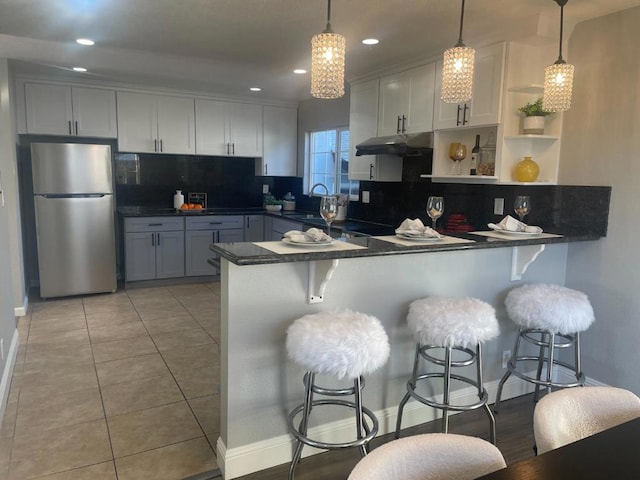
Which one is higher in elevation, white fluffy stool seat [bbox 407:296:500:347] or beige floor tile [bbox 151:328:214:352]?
white fluffy stool seat [bbox 407:296:500:347]

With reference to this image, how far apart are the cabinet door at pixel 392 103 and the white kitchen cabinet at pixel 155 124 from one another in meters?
2.58

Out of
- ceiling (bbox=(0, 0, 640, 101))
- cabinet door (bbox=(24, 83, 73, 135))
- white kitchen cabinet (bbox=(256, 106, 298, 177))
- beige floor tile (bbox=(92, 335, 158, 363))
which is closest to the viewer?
ceiling (bbox=(0, 0, 640, 101))

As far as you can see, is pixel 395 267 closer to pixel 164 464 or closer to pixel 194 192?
pixel 164 464

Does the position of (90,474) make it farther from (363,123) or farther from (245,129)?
(245,129)

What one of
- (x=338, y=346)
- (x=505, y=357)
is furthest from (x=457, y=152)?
(x=338, y=346)

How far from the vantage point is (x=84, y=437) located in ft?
8.13

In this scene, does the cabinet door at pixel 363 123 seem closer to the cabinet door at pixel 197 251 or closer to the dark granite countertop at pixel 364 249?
the dark granite countertop at pixel 364 249

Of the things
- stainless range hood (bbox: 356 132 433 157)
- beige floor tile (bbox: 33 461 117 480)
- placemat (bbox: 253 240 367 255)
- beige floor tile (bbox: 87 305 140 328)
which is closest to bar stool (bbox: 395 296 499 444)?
placemat (bbox: 253 240 367 255)

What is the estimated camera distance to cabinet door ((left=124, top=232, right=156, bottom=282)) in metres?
5.35

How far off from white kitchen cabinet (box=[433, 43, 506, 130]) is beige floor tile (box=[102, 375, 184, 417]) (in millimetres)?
2639

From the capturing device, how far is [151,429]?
8.43 ft

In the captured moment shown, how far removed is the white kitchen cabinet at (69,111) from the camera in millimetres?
4934

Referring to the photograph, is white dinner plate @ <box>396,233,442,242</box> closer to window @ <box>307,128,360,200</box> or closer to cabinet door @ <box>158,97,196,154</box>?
window @ <box>307,128,360,200</box>

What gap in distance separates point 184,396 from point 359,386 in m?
1.39
